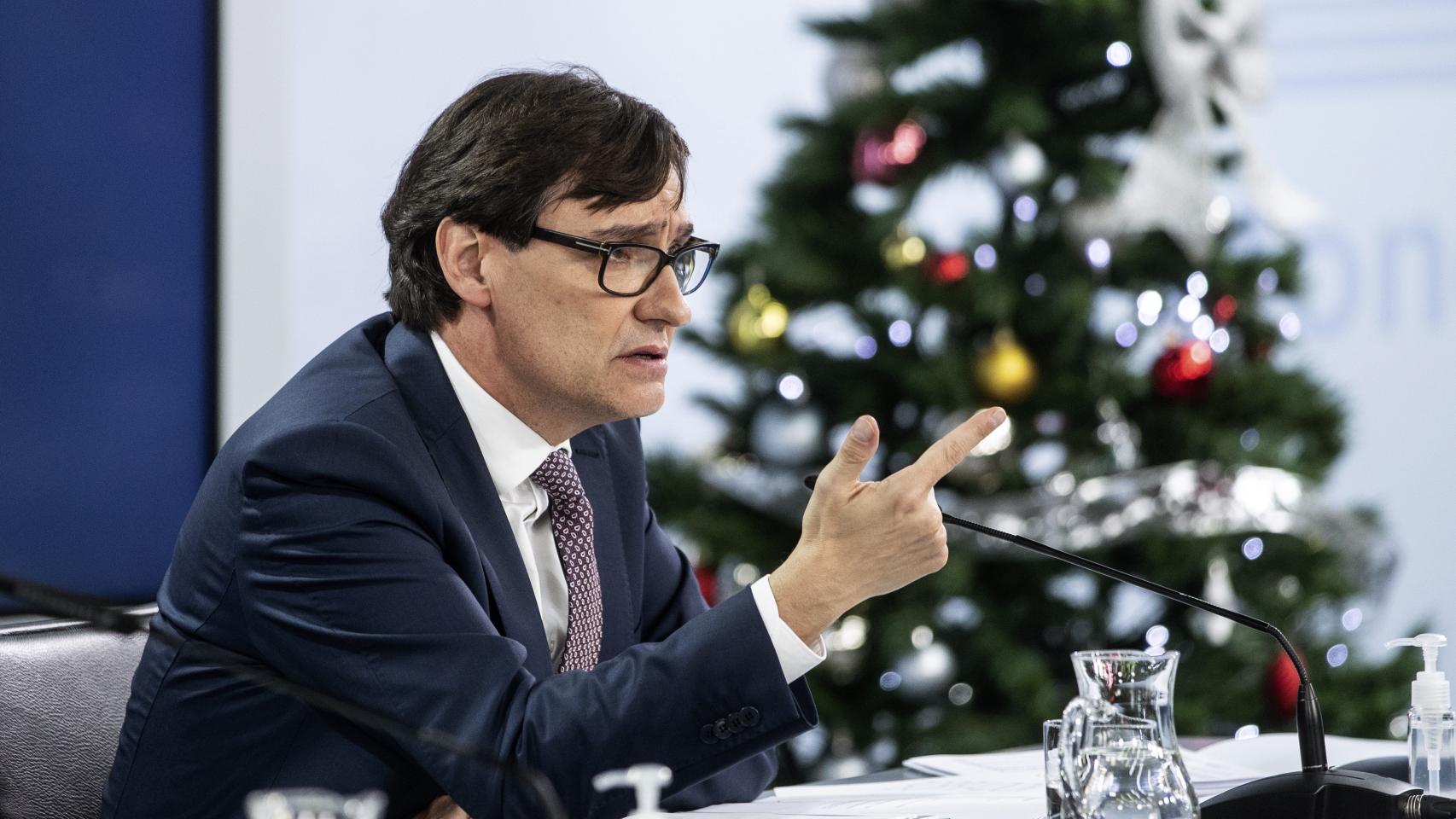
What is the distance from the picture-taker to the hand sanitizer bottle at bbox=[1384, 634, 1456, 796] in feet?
3.92

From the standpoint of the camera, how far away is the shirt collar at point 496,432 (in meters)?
1.54

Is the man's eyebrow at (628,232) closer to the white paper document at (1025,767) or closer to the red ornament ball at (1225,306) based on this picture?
the white paper document at (1025,767)

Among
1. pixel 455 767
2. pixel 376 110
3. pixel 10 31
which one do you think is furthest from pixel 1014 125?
pixel 455 767

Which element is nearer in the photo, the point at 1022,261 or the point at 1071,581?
the point at 1022,261

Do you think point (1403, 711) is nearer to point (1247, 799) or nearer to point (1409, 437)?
point (1409, 437)

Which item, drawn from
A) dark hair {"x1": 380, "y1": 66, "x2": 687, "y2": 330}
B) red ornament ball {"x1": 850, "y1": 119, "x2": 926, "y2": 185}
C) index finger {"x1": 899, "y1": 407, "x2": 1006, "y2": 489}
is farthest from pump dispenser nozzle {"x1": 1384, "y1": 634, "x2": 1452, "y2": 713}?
red ornament ball {"x1": 850, "y1": 119, "x2": 926, "y2": 185}

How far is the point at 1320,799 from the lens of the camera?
3.57 ft

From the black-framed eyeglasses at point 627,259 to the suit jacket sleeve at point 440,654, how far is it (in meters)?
0.29

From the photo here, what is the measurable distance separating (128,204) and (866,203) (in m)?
1.30

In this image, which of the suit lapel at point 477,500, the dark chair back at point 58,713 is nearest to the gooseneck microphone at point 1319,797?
the suit lapel at point 477,500

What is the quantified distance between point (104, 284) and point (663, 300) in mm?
1255

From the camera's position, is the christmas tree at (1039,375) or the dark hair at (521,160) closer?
the dark hair at (521,160)

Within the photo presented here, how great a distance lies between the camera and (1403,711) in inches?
116

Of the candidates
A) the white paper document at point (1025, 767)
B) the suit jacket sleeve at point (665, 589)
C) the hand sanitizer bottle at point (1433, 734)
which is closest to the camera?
the hand sanitizer bottle at point (1433, 734)
